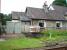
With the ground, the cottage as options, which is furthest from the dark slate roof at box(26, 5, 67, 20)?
the ground

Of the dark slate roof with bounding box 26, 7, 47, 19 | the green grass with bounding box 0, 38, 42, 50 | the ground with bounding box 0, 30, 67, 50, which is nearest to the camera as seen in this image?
the green grass with bounding box 0, 38, 42, 50

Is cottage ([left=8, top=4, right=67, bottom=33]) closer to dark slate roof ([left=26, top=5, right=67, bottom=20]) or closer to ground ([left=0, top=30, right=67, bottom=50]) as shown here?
dark slate roof ([left=26, top=5, right=67, bottom=20])

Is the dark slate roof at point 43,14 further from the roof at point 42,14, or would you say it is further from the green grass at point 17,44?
the green grass at point 17,44

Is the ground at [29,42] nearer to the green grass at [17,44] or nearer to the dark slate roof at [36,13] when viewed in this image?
the green grass at [17,44]

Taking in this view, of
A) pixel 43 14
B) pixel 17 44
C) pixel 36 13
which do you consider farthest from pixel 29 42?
pixel 43 14

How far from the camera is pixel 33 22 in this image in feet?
104

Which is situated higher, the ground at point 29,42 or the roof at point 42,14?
the roof at point 42,14

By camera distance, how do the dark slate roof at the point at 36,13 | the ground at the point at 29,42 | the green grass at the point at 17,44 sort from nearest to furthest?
the green grass at the point at 17,44 < the ground at the point at 29,42 < the dark slate roof at the point at 36,13

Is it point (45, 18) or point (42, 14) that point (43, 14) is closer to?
point (42, 14)

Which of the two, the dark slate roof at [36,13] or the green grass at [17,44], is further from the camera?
the dark slate roof at [36,13]

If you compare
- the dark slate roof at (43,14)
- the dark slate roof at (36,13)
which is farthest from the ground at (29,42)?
the dark slate roof at (43,14)

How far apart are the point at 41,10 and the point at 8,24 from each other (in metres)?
9.37

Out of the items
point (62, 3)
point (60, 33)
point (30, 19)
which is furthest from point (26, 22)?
point (62, 3)

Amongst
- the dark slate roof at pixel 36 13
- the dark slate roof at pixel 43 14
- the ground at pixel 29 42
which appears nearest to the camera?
the ground at pixel 29 42
